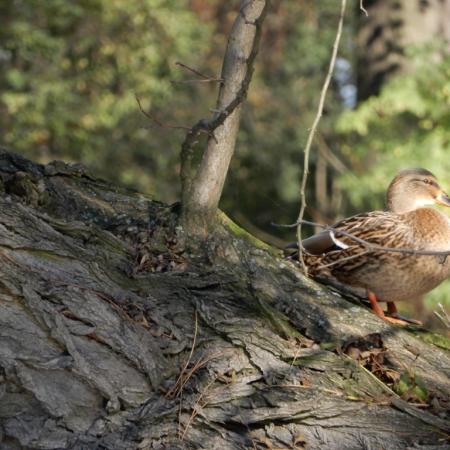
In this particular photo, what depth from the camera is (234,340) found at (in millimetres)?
4047

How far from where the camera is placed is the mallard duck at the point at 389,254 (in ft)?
17.8

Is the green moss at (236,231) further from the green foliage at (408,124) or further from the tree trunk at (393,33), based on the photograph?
the tree trunk at (393,33)

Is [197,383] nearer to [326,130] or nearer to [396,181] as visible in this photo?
[396,181]

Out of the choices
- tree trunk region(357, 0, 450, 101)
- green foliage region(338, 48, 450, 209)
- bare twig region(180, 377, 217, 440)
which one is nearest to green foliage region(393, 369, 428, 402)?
bare twig region(180, 377, 217, 440)

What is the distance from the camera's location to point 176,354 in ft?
13.2

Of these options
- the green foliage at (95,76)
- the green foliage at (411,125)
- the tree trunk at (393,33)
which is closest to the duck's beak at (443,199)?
the green foliage at (411,125)

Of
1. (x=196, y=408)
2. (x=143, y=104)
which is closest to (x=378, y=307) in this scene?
(x=196, y=408)

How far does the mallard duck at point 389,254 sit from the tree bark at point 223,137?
0.93m

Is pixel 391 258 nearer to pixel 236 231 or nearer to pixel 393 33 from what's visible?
pixel 236 231

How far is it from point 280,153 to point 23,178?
582 inches

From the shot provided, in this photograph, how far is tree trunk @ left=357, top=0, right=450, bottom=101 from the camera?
1325 cm

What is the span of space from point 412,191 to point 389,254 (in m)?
0.87

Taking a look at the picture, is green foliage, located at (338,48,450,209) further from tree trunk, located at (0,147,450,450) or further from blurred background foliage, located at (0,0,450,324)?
tree trunk, located at (0,147,450,450)

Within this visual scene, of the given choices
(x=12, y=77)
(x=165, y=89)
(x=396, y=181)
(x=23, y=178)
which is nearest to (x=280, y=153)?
(x=165, y=89)
